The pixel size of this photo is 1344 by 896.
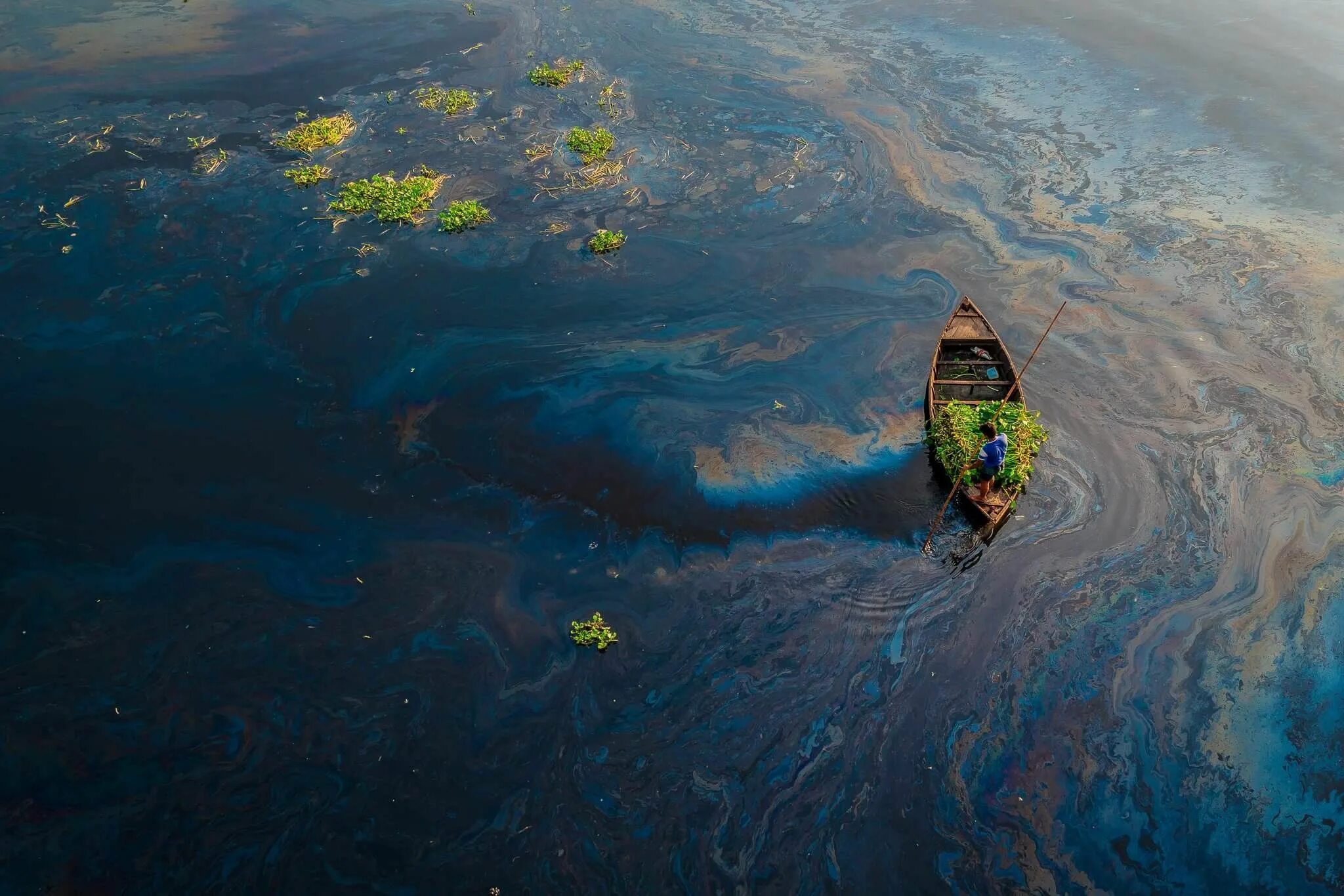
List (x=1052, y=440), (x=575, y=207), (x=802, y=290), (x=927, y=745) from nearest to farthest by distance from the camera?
(x=927, y=745) < (x=1052, y=440) < (x=802, y=290) < (x=575, y=207)

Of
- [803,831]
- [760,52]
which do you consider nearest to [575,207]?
[760,52]

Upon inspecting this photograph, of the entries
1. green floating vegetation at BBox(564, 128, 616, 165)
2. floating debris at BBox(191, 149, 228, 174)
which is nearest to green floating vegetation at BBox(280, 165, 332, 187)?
floating debris at BBox(191, 149, 228, 174)

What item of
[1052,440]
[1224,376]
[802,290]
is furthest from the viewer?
[802,290]

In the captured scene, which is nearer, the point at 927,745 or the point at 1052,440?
the point at 927,745

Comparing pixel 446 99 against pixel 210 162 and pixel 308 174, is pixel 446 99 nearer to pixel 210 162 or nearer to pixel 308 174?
pixel 308 174

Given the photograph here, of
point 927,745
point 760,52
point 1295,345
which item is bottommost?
point 927,745

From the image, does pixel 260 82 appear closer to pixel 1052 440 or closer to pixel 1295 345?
pixel 1052 440

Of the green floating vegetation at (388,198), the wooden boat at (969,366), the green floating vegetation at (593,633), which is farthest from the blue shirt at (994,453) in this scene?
the green floating vegetation at (388,198)

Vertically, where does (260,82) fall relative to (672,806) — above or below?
above
